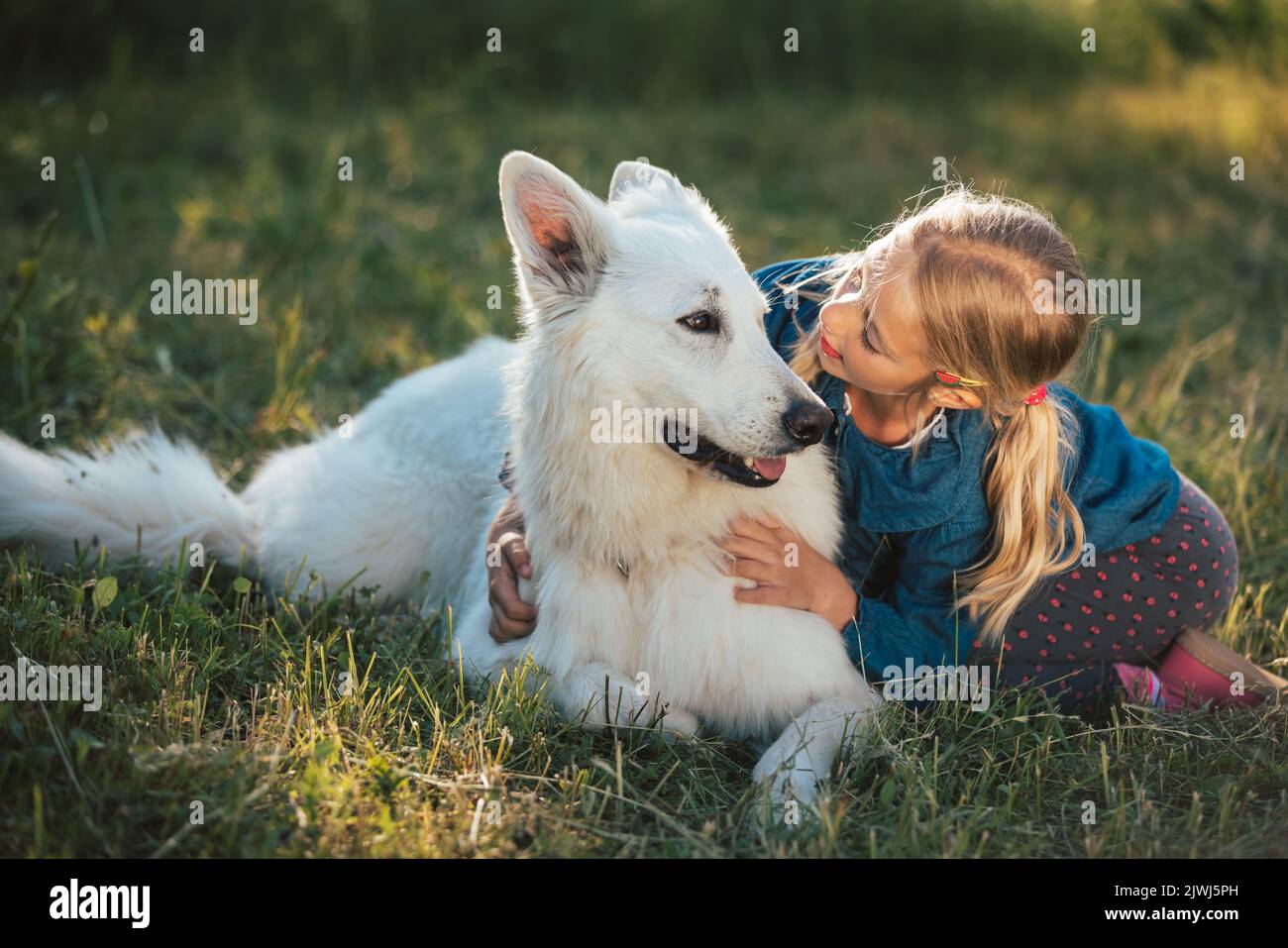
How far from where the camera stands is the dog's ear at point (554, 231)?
275 centimetres

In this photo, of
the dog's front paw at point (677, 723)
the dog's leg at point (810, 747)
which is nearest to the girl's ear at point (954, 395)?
the dog's leg at point (810, 747)

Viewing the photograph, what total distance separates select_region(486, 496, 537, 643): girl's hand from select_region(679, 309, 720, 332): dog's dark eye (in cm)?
79

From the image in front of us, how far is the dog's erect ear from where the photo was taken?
3.20m

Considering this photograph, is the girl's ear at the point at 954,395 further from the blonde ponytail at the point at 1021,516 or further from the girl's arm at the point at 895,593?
the girl's arm at the point at 895,593

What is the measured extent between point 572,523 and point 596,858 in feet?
2.83

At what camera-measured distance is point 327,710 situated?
2.71m

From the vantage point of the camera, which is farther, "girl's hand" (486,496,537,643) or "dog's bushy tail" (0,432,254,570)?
"dog's bushy tail" (0,432,254,570)

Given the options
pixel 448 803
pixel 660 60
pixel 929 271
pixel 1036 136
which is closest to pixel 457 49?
pixel 660 60

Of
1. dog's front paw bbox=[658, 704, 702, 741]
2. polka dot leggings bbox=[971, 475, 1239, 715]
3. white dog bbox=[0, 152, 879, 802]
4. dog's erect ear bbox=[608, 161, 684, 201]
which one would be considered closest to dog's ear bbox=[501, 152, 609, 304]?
white dog bbox=[0, 152, 879, 802]

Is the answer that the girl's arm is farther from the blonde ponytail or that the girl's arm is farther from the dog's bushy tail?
the dog's bushy tail

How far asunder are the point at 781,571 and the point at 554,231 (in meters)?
1.04

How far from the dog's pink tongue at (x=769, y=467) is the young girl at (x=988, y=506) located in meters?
0.16
